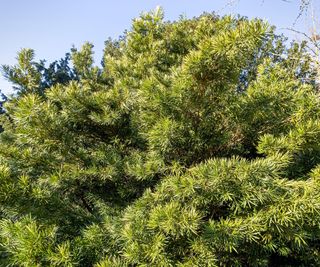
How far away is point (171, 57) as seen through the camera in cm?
380

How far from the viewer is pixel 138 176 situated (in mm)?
2578

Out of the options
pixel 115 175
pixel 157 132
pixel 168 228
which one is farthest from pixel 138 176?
pixel 168 228

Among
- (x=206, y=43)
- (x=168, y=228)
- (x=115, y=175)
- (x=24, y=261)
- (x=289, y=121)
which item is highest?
(x=206, y=43)

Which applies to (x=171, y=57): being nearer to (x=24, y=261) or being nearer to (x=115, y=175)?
(x=115, y=175)

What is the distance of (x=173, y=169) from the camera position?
251 centimetres

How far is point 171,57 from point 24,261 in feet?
8.90

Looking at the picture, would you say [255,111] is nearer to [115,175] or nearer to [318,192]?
[318,192]

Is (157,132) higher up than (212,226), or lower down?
higher up

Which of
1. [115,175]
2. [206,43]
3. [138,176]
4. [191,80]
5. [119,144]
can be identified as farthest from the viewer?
[119,144]

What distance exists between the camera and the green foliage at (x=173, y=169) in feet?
6.59

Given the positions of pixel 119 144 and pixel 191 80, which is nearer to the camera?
pixel 191 80

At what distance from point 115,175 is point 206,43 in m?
1.39

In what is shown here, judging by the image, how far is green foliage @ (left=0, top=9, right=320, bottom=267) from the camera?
201 cm

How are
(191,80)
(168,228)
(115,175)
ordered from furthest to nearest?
(115,175) → (191,80) → (168,228)
